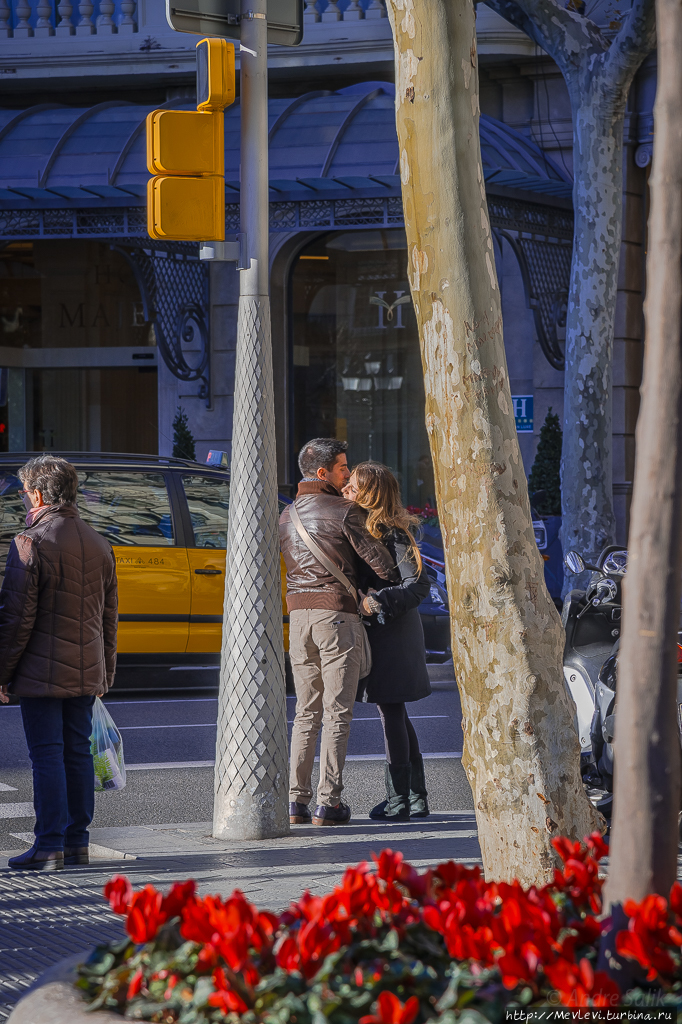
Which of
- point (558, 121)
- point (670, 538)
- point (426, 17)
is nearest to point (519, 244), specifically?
point (558, 121)

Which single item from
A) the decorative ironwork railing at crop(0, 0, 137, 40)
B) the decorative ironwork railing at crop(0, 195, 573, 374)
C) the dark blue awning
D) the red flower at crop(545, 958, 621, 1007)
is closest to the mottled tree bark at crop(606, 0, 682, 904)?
the red flower at crop(545, 958, 621, 1007)

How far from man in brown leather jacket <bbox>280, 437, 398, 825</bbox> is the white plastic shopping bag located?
95 cm

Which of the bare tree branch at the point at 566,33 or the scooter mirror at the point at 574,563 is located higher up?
the bare tree branch at the point at 566,33

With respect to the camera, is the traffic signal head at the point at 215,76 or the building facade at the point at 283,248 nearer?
the traffic signal head at the point at 215,76

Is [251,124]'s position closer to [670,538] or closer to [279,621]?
[279,621]

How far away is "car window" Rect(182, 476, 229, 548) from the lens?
10.8 meters

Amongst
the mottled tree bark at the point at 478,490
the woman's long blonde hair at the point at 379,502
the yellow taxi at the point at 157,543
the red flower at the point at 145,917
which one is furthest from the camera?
the yellow taxi at the point at 157,543

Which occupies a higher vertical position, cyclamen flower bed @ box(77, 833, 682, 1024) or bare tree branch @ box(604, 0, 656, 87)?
bare tree branch @ box(604, 0, 656, 87)

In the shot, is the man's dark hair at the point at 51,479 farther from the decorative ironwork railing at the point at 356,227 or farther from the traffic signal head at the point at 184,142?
the decorative ironwork railing at the point at 356,227

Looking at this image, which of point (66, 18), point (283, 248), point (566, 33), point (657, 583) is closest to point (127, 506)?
point (566, 33)

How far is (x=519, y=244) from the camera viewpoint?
1783 cm

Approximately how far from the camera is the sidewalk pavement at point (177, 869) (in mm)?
4480

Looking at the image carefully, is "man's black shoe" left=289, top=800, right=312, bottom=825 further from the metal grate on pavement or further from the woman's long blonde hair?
the metal grate on pavement

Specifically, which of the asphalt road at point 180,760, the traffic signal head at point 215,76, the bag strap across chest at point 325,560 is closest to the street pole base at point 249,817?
the asphalt road at point 180,760
